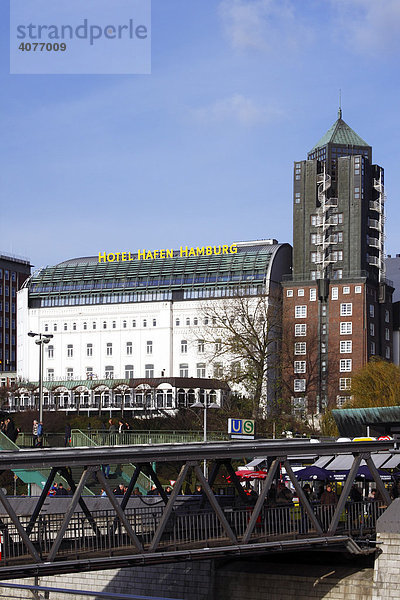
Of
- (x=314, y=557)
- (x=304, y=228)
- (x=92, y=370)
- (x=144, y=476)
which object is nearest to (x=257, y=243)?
(x=304, y=228)

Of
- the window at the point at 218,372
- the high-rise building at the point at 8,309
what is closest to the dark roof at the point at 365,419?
the window at the point at 218,372

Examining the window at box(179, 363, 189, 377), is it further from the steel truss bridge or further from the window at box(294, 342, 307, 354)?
the steel truss bridge

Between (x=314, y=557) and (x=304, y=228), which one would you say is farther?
(x=304, y=228)

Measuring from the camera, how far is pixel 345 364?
119812 mm

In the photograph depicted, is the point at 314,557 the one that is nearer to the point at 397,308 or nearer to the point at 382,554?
the point at 382,554

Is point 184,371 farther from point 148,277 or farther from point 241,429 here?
point 241,429

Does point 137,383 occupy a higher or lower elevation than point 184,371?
lower

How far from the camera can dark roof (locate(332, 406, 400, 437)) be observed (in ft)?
196

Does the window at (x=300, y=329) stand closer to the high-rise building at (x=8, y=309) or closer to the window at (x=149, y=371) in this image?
the window at (x=149, y=371)

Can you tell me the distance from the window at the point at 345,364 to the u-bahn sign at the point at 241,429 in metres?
67.9

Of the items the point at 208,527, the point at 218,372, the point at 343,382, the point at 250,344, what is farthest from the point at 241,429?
the point at 343,382

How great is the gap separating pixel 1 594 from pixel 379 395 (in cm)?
7969

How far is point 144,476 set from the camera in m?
52.3

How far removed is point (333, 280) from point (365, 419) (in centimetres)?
6192
